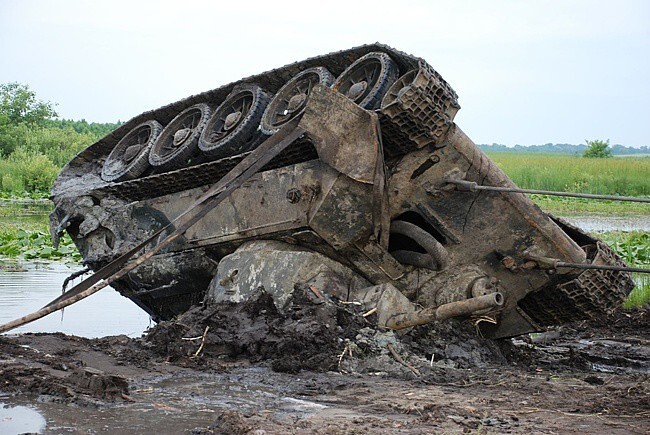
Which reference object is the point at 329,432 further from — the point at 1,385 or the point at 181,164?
the point at 181,164

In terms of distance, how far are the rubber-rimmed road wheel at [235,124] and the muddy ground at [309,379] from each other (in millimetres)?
1736

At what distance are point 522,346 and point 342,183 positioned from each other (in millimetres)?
2489

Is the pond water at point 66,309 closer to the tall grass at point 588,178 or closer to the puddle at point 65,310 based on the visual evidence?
the puddle at point 65,310

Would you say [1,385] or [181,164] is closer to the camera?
[1,385]

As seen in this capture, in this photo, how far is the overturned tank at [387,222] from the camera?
23.1 ft

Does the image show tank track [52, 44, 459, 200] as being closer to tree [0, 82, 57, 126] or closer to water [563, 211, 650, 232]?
water [563, 211, 650, 232]

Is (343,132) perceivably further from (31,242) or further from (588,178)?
(588,178)

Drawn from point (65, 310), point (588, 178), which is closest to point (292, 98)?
point (65, 310)

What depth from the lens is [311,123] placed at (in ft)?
23.3

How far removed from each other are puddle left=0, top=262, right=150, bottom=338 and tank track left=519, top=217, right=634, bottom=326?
358cm

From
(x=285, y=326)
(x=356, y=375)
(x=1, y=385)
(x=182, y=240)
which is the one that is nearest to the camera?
(x=1, y=385)

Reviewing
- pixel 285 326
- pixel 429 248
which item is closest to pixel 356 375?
pixel 285 326

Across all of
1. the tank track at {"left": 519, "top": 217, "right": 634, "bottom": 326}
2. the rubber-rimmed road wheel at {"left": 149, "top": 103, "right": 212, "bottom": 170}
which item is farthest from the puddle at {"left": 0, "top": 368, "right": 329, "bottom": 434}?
the rubber-rimmed road wheel at {"left": 149, "top": 103, "right": 212, "bottom": 170}

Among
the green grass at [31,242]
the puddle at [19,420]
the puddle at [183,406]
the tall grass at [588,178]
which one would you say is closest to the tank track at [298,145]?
the puddle at [183,406]
